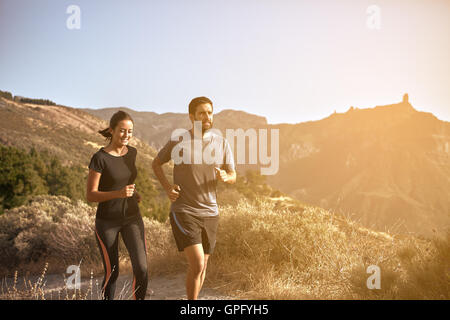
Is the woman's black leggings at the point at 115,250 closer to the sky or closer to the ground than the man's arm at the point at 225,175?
closer to the ground

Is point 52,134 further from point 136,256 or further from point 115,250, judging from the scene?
point 136,256

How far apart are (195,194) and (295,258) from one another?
9.38ft

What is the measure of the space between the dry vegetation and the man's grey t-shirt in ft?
5.33

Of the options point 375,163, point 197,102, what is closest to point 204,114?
point 197,102

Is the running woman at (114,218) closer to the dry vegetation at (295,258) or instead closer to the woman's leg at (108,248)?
the woman's leg at (108,248)

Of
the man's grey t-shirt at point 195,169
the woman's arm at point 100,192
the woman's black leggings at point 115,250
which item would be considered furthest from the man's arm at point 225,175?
the woman's black leggings at point 115,250

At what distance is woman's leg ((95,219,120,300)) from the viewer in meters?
2.96

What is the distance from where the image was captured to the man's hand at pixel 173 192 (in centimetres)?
272

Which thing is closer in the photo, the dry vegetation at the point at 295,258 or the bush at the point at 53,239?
the dry vegetation at the point at 295,258

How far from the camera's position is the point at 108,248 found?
2963 millimetres

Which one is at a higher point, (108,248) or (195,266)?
(108,248)

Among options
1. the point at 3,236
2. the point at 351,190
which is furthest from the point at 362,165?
the point at 3,236
